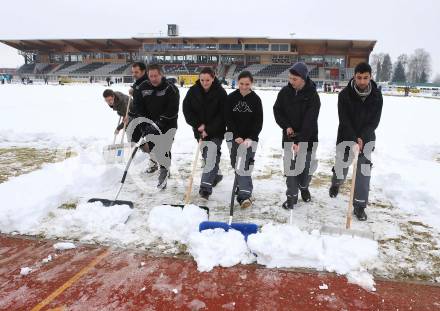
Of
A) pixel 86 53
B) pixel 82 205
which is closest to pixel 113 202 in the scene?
pixel 82 205

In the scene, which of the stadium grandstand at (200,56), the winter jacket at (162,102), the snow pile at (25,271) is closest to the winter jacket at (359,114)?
the winter jacket at (162,102)

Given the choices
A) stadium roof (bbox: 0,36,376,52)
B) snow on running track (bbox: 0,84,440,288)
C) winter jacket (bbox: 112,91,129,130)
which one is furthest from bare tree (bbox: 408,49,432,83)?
winter jacket (bbox: 112,91,129,130)

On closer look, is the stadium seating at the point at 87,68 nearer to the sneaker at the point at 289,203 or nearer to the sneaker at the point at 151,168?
the sneaker at the point at 151,168

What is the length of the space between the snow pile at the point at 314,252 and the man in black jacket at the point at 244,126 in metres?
1.26

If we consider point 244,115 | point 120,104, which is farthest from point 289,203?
point 120,104

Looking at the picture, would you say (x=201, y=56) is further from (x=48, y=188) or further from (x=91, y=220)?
(x=91, y=220)

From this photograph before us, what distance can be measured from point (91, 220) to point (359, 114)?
3.31m

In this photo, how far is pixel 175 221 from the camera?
401 cm

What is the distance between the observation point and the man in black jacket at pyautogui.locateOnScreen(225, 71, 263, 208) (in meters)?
4.72

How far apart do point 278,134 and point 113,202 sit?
676 centimetres

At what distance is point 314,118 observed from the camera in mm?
4430

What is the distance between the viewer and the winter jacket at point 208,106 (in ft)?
16.3

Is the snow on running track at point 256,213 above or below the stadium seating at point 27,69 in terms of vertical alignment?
below

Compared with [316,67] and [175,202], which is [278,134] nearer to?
[175,202]
